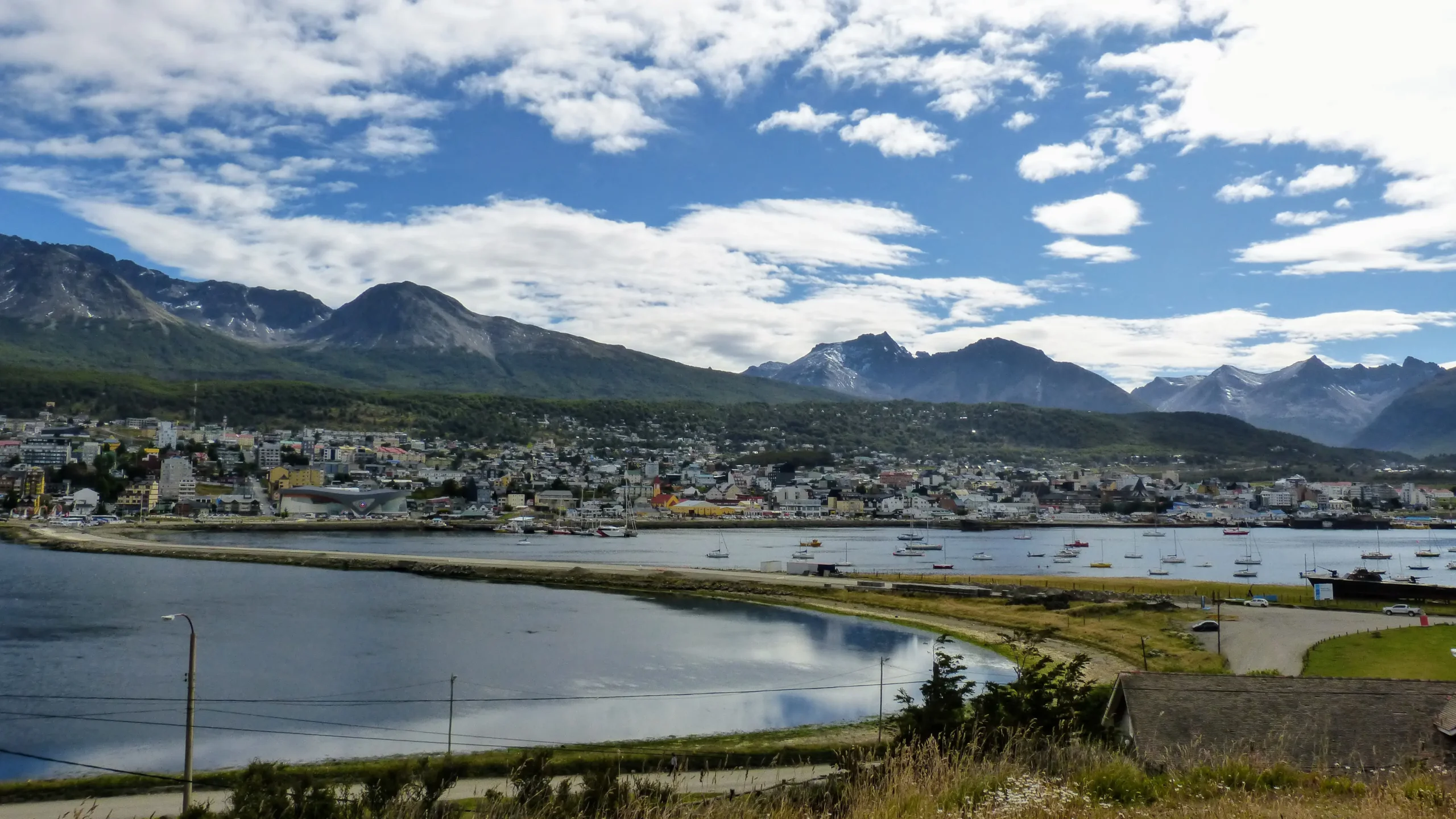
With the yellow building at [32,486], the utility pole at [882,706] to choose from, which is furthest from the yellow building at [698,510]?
the utility pole at [882,706]

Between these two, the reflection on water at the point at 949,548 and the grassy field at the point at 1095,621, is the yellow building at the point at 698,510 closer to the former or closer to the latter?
the reflection on water at the point at 949,548

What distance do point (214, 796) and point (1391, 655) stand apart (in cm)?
2307

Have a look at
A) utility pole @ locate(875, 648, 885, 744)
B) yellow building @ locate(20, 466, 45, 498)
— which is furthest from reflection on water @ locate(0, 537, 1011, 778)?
yellow building @ locate(20, 466, 45, 498)

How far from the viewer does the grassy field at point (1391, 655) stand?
63.6 feet

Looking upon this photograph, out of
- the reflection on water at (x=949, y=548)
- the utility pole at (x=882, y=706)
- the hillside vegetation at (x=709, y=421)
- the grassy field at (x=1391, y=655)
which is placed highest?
the hillside vegetation at (x=709, y=421)

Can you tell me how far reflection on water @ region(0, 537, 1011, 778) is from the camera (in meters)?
17.4

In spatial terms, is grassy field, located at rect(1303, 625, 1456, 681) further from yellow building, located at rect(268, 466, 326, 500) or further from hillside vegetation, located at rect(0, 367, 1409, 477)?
hillside vegetation, located at rect(0, 367, 1409, 477)

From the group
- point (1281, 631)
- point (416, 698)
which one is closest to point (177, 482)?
point (416, 698)

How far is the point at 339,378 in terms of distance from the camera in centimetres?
19825

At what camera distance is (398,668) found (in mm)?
23844

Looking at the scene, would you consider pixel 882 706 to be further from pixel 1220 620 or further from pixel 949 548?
pixel 949 548

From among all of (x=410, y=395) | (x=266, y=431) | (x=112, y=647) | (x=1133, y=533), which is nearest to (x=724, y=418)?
(x=410, y=395)

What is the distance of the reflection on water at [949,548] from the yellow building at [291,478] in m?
22.3

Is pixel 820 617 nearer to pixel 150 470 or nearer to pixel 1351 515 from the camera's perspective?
pixel 150 470
